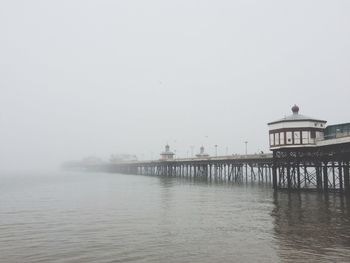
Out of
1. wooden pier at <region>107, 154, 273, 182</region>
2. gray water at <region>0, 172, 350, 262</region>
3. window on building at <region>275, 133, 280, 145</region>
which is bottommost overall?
gray water at <region>0, 172, 350, 262</region>

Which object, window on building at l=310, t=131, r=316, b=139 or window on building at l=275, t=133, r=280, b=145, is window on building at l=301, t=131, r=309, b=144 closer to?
window on building at l=310, t=131, r=316, b=139

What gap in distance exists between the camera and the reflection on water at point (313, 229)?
53.8ft

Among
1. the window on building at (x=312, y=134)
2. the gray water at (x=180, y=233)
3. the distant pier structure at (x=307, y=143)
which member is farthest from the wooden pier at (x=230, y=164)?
the gray water at (x=180, y=233)

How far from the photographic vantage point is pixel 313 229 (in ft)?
71.4

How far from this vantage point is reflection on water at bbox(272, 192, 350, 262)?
16391 mm

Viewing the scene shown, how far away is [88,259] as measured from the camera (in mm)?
15898

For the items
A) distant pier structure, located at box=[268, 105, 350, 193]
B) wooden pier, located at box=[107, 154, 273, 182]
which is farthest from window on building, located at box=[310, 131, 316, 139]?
wooden pier, located at box=[107, 154, 273, 182]

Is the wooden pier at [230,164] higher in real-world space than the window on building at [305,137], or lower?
lower

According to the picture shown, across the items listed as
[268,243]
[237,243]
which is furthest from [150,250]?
[268,243]

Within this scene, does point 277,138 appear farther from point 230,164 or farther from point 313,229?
point 230,164

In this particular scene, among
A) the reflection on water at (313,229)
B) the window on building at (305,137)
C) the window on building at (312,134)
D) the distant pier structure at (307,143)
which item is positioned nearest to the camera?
the reflection on water at (313,229)

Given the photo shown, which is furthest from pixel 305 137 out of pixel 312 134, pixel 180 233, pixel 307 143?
pixel 180 233

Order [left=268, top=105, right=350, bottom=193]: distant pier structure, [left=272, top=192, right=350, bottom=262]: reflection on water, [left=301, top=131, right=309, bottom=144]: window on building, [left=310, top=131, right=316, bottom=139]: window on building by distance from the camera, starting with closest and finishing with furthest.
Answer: [left=272, top=192, right=350, bottom=262]: reflection on water
[left=268, top=105, right=350, bottom=193]: distant pier structure
[left=301, top=131, right=309, bottom=144]: window on building
[left=310, top=131, right=316, bottom=139]: window on building

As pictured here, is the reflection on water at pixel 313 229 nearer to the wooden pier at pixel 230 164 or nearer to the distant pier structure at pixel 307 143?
Answer: the distant pier structure at pixel 307 143
